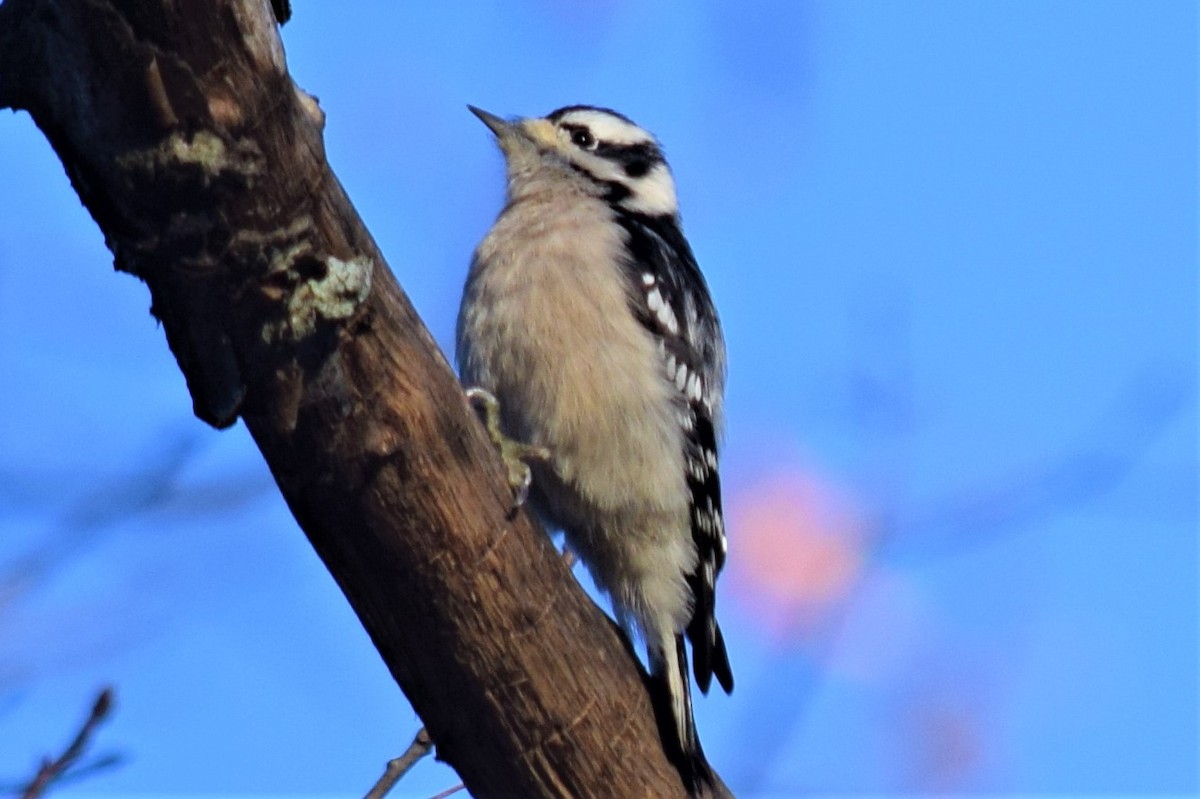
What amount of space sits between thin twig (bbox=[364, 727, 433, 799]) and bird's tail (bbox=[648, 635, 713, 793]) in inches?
25.4

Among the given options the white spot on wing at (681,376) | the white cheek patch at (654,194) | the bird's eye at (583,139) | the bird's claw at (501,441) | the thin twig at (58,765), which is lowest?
the thin twig at (58,765)

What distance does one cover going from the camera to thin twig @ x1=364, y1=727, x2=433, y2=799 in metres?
3.63

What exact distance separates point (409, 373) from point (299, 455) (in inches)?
12.1

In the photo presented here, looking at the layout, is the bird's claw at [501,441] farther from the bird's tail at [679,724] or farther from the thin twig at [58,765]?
the thin twig at [58,765]

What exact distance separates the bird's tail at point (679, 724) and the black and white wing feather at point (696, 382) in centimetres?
41

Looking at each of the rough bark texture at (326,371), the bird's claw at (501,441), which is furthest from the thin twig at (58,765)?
the bird's claw at (501,441)

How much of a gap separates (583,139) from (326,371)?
3.09 meters

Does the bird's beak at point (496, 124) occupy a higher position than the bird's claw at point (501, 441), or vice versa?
the bird's beak at point (496, 124)

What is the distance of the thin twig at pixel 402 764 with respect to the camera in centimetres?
363

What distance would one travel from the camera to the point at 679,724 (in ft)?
13.5

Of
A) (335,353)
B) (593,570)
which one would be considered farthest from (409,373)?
(593,570)

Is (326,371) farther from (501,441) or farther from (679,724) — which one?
(679,724)

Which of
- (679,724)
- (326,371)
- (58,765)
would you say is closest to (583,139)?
(679,724)

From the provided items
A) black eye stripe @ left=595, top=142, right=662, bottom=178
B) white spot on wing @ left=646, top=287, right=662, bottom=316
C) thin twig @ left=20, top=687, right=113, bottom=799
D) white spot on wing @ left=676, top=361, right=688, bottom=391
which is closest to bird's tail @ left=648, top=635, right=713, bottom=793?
white spot on wing @ left=676, top=361, right=688, bottom=391
